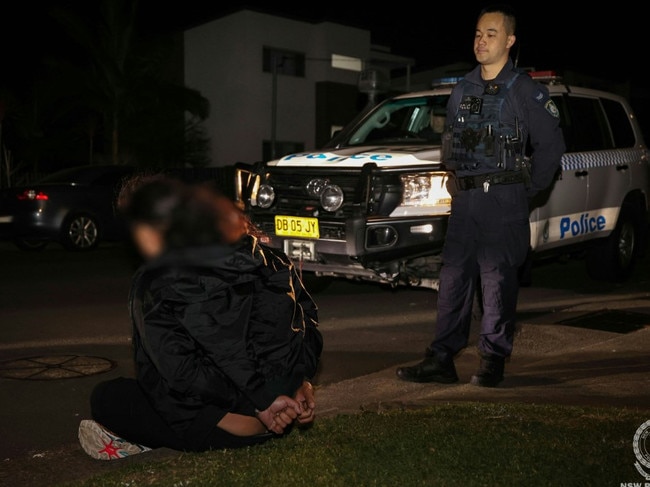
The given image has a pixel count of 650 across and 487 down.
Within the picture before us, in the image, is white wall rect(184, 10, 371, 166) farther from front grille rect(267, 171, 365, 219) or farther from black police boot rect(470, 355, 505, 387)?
black police boot rect(470, 355, 505, 387)

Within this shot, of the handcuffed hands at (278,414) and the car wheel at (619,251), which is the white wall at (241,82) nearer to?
the car wheel at (619,251)

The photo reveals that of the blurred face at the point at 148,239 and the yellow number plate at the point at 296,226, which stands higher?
the blurred face at the point at 148,239

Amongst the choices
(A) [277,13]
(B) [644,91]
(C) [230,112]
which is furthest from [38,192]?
(B) [644,91]

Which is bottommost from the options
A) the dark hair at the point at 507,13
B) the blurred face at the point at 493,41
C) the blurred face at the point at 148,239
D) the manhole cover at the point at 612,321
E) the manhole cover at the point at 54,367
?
the manhole cover at the point at 54,367

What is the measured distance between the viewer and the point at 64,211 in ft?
44.1

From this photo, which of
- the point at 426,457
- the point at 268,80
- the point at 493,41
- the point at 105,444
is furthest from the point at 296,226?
the point at 268,80

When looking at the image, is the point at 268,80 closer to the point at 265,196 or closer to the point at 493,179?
the point at 265,196

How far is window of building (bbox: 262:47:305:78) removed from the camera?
30.6 m

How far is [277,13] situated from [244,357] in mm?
28911

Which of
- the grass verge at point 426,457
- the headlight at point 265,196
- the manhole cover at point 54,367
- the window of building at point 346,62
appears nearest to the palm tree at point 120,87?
the window of building at point 346,62

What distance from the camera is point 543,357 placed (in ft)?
19.4

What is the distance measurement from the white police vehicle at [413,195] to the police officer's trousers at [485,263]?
4.91 ft

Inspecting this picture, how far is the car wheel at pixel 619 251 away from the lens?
9.34 meters

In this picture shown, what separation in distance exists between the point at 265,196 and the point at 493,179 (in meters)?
3.03
